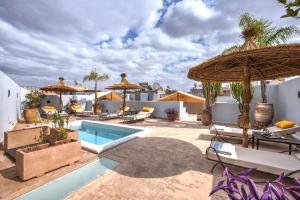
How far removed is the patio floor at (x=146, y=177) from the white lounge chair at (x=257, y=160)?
44 centimetres

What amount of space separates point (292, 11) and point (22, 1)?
8291 millimetres

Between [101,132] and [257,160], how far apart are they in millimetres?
8027

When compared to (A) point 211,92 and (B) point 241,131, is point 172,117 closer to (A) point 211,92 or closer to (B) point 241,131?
(A) point 211,92

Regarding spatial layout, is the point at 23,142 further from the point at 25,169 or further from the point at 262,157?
the point at 262,157

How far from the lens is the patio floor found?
2988 mm

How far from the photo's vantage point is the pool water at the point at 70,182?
2930 mm

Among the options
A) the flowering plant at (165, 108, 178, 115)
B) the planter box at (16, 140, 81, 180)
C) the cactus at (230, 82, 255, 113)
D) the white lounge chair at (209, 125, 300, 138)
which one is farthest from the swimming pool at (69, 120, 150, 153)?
the cactus at (230, 82, 255, 113)

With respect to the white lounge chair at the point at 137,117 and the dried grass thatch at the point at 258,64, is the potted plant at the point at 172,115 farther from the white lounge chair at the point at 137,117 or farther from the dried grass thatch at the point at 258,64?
the dried grass thatch at the point at 258,64

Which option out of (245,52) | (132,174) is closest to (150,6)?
(245,52)

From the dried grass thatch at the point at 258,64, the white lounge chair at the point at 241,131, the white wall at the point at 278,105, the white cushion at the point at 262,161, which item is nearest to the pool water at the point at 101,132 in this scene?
the white lounge chair at the point at 241,131

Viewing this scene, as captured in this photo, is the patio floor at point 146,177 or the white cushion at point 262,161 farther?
the white cushion at point 262,161

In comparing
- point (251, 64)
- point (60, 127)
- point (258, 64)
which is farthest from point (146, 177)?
point (258, 64)

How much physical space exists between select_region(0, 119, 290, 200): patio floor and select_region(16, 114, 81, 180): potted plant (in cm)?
16

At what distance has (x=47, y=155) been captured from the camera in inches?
146
